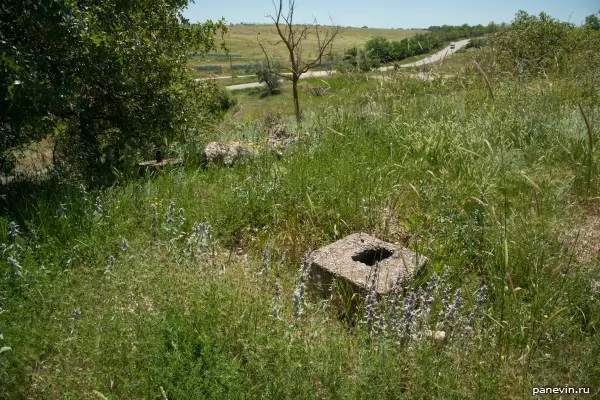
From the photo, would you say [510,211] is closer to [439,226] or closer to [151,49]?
[439,226]

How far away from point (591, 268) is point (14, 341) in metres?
3.80

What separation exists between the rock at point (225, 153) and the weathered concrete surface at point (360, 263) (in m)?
2.78

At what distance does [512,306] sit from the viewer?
3027 millimetres

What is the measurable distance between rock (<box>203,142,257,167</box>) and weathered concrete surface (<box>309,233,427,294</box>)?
2780mm

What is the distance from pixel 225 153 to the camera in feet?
20.7

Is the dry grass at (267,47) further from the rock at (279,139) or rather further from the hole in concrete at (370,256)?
the hole in concrete at (370,256)

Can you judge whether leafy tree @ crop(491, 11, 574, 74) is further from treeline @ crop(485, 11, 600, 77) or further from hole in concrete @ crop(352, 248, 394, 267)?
hole in concrete @ crop(352, 248, 394, 267)

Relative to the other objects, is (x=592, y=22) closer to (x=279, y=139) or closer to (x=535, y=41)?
(x=535, y=41)

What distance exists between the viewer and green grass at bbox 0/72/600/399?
246 centimetres

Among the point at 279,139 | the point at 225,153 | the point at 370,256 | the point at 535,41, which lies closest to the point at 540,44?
the point at 535,41

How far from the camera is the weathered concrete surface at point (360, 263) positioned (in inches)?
132

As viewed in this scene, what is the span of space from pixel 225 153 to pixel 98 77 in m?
1.91

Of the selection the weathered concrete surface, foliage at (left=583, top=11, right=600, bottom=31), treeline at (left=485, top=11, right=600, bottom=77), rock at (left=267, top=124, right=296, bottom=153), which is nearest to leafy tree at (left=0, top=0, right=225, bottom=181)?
rock at (left=267, top=124, right=296, bottom=153)

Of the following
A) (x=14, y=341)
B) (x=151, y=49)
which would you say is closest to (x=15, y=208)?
(x=14, y=341)
